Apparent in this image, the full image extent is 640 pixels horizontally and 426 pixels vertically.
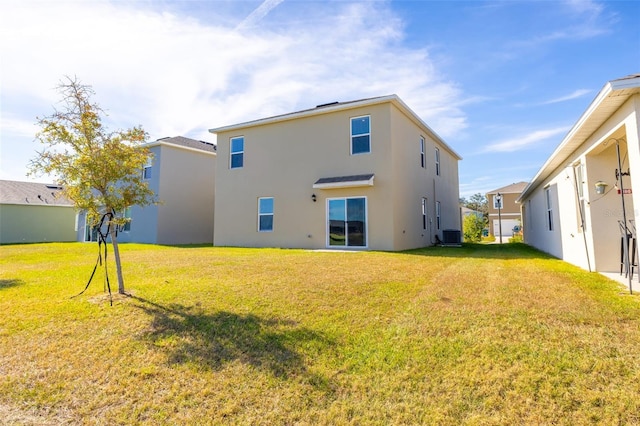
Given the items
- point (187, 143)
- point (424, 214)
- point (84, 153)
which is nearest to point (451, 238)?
point (424, 214)

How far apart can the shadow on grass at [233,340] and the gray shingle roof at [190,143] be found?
648 inches

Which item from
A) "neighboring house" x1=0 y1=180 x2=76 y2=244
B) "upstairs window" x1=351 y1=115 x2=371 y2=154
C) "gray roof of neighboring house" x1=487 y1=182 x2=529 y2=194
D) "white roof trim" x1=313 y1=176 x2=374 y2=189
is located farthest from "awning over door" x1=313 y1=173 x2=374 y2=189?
"gray roof of neighboring house" x1=487 y1=182 x2=529 y2=194

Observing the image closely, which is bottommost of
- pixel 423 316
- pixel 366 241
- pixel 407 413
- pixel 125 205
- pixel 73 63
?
pixel 407 413

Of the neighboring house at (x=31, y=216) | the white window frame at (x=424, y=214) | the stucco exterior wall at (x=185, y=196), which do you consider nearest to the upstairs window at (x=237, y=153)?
the stucco exterior wall at (x=185, y=196)

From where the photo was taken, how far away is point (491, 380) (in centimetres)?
276

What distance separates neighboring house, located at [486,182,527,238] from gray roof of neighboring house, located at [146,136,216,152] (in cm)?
2971

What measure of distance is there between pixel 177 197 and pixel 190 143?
3629 millimetres

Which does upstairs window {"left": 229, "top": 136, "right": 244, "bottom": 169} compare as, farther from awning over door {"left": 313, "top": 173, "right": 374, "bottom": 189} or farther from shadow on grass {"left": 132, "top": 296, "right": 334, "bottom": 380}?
shadow on grass {"left": 132, "top": 296, "right": 334, "bottom": 380}

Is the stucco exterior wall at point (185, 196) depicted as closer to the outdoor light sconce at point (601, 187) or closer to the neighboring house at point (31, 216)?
the neighboring house at point (31, 216)

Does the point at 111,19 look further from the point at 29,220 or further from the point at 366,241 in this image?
the point at 29,220

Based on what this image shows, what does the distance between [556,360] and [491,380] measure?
745 mm

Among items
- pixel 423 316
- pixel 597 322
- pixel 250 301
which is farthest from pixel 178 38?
pixel 597 322

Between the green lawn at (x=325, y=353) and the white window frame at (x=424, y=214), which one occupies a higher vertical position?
the white window frame at (x=424, y=214)

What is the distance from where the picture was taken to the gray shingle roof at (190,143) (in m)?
19.0
